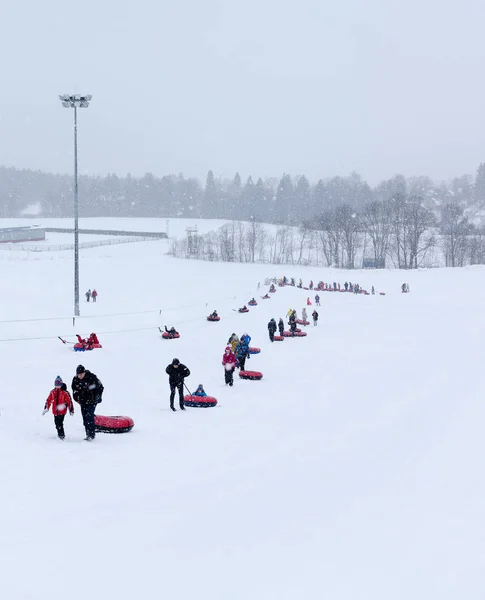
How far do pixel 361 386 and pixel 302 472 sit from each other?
26.2 feet

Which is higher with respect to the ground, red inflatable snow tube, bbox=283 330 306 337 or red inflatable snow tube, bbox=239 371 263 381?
red inflatable snow tube, bbox=283 330 306 337

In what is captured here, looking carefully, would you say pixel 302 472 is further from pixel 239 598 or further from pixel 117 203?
pixel 117 203

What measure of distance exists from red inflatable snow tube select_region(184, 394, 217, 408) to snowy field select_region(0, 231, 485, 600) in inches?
11.0

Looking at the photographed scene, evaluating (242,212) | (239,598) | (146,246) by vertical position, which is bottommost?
(239,598)

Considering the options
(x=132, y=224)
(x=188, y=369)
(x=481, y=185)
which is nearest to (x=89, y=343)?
(x=188, y=369)

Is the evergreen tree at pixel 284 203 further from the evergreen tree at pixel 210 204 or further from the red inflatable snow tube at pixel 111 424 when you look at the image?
the red inflatable snow tube at pixel 111 424

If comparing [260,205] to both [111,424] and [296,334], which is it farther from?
[111,424]

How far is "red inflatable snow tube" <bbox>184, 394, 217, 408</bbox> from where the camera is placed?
49.1ft

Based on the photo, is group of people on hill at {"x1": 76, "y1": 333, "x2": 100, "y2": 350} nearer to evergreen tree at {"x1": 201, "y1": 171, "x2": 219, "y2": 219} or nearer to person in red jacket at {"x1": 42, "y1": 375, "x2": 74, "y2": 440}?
person in red jacket at {"x1": 42, "y1": 375, "x2": 74, "y2": 440}

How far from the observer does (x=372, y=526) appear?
26.5ft

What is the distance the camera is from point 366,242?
9869 cm

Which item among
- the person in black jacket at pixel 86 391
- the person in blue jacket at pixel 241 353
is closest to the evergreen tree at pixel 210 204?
the person in blue jacket at pixel 241 353

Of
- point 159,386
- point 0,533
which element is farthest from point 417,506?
point 159,386

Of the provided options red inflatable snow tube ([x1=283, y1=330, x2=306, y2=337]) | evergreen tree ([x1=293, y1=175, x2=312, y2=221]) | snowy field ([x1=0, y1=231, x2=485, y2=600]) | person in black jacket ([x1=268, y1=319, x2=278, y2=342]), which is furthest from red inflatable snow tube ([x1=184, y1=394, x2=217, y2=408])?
evergreen tree ([x1=293, y1=175, x2=312, y2=221])
